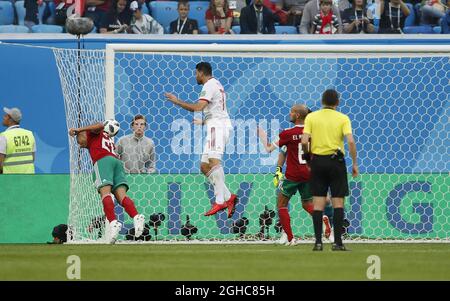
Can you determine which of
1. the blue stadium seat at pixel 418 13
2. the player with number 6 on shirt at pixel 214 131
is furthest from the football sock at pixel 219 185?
the blue stadium seat at pixel 418 13

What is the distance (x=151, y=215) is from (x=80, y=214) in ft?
3.28

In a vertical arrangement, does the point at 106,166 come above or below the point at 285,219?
above

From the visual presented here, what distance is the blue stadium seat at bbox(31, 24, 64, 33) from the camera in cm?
2242

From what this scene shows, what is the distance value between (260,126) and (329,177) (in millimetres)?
5507

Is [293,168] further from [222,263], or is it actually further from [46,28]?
[46,28]

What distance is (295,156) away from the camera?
15984mm

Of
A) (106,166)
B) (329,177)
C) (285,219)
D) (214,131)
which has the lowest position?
(285,219)

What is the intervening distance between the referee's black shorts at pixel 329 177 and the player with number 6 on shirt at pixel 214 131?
235cm

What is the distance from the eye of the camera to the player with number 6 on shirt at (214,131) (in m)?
16.6

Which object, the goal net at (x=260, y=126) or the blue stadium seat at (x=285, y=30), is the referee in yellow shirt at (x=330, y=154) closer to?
the goal net at (x=260, y=126)

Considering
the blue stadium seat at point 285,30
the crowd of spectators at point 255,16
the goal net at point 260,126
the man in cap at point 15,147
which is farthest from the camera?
the blue stadium seat at point 285,30

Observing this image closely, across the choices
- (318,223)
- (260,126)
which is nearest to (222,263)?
(318,223)

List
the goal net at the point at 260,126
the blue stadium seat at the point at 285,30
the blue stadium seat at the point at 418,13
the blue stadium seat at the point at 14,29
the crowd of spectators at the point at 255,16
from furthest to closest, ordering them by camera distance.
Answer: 1. the blue stadium seat at the point at 418,13
2. the blue stadium seat at the point at 285,30
3. the blue stadium seat at the point at 14,29
4. the crowd of spectators at the point at 255,16
5. the goal net at the point at 260,126

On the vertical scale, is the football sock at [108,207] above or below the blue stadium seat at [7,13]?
below
